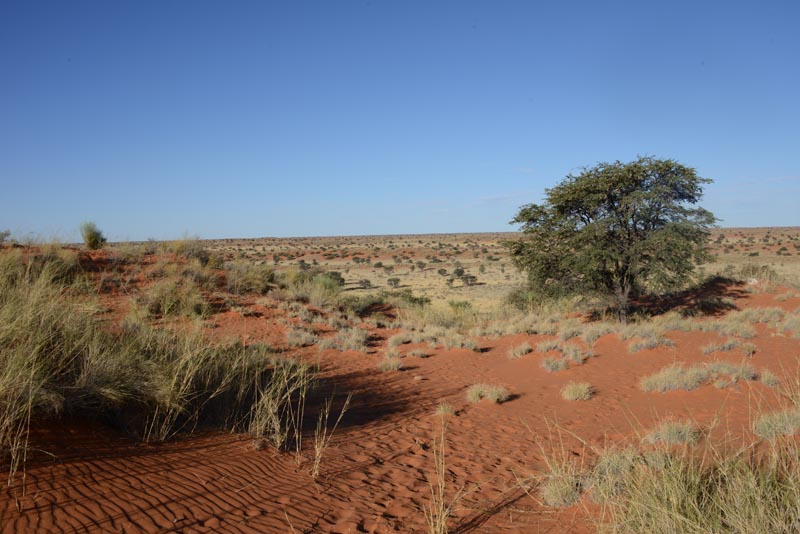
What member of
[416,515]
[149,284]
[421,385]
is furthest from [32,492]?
[149,284]

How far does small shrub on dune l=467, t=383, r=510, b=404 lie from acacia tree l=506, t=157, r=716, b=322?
7.86 m

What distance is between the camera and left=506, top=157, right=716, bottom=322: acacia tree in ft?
52.6

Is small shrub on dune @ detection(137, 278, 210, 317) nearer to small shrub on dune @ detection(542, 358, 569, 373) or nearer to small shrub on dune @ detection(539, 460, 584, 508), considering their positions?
small shrub on dune @ detection(542, 358, 569, 373)

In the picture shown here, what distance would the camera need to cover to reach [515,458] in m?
6.70

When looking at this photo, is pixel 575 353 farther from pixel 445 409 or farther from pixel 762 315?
pixel 762 315

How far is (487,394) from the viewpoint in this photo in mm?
9891

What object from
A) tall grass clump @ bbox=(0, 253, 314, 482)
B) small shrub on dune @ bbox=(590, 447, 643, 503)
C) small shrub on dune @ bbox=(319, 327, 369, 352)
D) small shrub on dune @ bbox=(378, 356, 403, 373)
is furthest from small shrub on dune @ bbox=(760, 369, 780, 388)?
small shrub on dune @ bbox=(319, 327, 369, 352)

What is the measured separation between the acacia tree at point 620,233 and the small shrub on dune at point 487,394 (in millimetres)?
7861

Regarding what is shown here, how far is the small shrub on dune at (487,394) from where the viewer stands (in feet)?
32.3

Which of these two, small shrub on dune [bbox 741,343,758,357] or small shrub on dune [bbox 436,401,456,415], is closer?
small shrub on dune [bbox 436,401,456,415]

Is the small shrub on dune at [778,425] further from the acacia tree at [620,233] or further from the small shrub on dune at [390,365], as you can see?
the acacia tree at [620,233]

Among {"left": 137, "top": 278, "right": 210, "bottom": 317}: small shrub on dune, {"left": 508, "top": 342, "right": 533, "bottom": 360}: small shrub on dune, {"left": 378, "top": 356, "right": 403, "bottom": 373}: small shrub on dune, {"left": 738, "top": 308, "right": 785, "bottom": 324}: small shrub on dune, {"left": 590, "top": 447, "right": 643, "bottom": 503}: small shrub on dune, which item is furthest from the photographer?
{"left": 738, "top": 308, "right": 785, "bottom": 324}: small shrub on dune

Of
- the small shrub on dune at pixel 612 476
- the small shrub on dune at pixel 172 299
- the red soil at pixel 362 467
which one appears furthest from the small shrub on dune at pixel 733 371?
the small shrub on dune at pixel 172 299

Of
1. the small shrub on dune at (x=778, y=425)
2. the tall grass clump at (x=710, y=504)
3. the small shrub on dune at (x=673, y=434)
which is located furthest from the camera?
the small shrub on dune at (x=673, y=434)
